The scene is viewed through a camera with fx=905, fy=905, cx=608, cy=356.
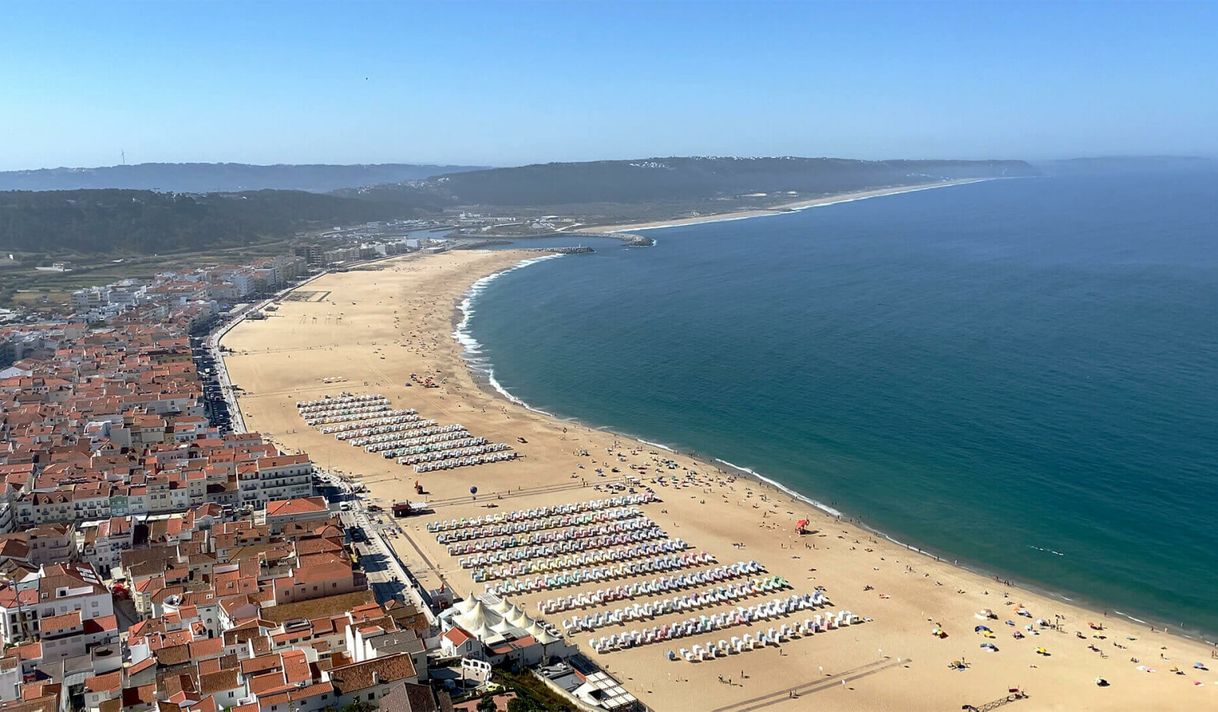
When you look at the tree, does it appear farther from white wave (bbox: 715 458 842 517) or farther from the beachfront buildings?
white wave (bbox: 715 458 842 517)

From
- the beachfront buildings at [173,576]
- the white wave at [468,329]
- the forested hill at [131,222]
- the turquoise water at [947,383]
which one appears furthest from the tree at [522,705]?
the forested hill at [131,222]

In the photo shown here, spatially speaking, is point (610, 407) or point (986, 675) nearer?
point (986, 675)

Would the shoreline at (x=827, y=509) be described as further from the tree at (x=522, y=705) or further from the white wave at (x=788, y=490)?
the tree at (x=522, y=705)

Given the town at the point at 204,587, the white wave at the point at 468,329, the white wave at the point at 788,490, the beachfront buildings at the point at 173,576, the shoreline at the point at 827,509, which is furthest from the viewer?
the white wave at the point at 468,329

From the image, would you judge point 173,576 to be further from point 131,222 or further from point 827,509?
point 131,222

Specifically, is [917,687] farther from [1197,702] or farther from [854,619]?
[1197,702]

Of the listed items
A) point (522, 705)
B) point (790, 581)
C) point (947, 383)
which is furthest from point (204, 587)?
point (947, 383)

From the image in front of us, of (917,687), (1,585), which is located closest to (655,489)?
(917,687)
